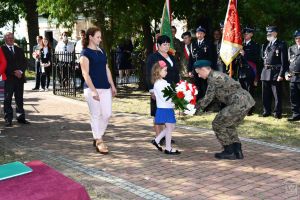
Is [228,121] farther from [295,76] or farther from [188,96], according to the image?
[295,76]

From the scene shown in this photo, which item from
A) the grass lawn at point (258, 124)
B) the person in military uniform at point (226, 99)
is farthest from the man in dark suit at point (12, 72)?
the person in military uniform at point (226, 99)

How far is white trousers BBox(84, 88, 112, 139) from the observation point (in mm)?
7547

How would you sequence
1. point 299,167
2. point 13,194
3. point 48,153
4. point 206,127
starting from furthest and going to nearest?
point 206,127 → point 48,153 → point 299,167 → point 13,194

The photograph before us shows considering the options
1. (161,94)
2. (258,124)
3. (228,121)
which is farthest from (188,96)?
(258,124)

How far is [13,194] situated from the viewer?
116 inches

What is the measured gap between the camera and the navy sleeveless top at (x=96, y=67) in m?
7.52

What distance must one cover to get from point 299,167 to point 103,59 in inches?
137

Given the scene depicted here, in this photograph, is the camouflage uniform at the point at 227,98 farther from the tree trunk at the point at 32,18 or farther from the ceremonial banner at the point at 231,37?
the tree trunk at the point at 32,18

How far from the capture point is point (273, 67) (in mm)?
10664

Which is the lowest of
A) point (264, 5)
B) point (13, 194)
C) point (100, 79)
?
point (13, 194)

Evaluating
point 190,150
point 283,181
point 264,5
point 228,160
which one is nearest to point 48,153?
point 190,150

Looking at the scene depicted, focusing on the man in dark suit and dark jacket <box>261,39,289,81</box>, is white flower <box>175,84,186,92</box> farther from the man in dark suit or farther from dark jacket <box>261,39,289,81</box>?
the man in dark suit

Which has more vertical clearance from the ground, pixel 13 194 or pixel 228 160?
pixel 13 194

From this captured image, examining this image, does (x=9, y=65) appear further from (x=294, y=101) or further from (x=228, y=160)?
(x=294, y=101)
